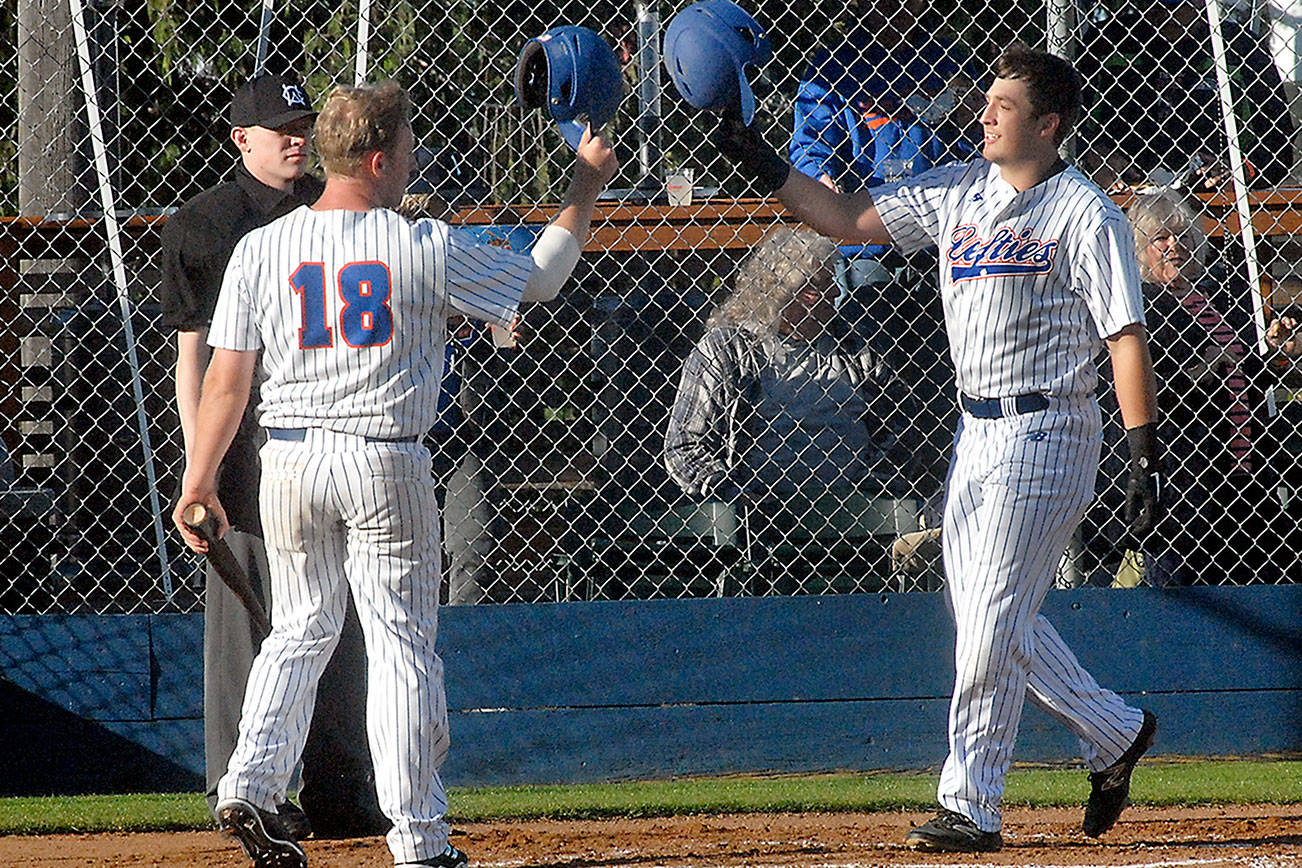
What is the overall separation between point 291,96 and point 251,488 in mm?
1044

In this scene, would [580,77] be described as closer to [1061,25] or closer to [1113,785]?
[1061,25]

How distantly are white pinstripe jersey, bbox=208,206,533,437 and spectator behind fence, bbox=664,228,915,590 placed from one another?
5.69 feet


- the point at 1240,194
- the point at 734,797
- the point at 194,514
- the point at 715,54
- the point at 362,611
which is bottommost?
the point at 734,797

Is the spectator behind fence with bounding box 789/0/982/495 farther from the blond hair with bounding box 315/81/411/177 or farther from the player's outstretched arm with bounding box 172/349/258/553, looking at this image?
the player's outstretched arm with bounding box 172/349/258/553

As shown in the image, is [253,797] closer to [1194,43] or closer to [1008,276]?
[1008,276]

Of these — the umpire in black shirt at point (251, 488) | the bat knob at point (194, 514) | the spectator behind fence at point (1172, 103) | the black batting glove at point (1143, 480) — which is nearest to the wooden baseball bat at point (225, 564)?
the bat knob at point (194, 514)

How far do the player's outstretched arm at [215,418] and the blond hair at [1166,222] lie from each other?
305cm

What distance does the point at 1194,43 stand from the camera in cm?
573

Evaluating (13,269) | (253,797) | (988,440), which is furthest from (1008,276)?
(13,269)

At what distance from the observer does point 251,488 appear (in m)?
4.20

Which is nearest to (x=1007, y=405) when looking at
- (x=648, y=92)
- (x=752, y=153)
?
(x=752, y=153)

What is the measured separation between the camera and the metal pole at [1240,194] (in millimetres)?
5238

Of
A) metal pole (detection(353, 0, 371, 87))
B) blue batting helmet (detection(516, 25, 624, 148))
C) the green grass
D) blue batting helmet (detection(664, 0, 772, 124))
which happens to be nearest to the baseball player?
blue batting helmet (detection(664, 0, 772, 124))

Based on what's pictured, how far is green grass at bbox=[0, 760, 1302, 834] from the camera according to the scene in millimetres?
4746
